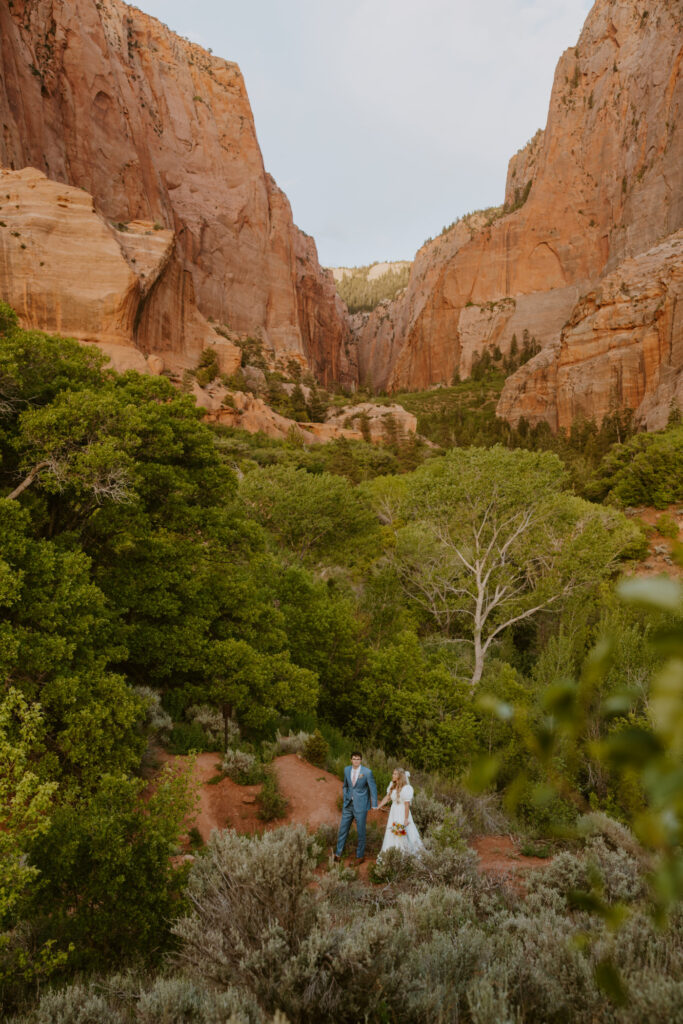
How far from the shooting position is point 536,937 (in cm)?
463

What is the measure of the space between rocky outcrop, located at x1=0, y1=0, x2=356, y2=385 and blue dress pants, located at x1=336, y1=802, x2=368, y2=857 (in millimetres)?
50585

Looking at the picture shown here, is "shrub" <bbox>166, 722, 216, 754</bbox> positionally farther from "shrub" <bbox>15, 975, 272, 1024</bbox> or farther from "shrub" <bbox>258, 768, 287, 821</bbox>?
"shrub" <bbox>15, 975, 272, 1024</bbox>

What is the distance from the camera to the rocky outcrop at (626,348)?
4934 cm

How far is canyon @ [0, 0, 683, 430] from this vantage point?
4556cm

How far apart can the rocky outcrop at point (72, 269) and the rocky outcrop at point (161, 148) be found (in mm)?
3573

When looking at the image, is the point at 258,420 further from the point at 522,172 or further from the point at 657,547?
the point at 522,172

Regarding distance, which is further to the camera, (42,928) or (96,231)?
(96,231)

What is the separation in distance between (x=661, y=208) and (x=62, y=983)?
270ft

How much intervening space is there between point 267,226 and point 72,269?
1858 inches

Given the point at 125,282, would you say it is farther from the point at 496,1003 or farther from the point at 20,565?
the point at 496,1003

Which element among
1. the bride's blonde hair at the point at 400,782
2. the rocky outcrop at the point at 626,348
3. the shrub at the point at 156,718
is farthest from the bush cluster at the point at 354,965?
the rocky outcrop at the point at 626,348

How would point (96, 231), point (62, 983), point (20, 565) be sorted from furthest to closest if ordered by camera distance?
point (96, 231)
point (20, 565)
point (62, 983)

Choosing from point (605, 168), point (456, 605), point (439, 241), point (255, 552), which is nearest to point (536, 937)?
point (255, 552)

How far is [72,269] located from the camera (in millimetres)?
43656
